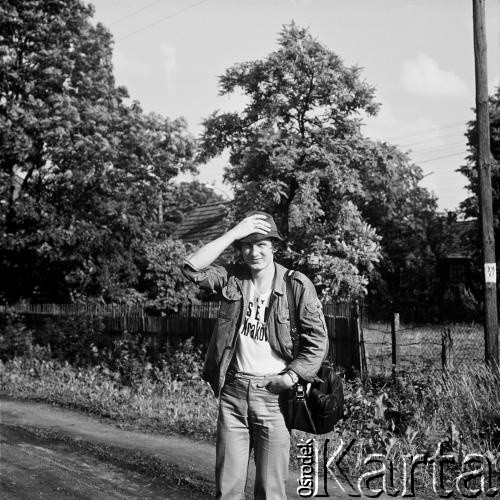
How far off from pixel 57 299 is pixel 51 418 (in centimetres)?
871

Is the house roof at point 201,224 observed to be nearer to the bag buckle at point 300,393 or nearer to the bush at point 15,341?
the bush at point 15,341

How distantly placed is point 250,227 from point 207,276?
42 cm

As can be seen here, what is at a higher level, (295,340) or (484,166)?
(484,166)

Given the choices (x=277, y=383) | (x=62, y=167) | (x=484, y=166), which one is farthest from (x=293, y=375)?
(x=62, y=167)

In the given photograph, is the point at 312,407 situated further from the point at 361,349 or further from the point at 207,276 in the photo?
the point at 361,349

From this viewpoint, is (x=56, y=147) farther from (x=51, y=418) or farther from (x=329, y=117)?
(x=51, y=418)

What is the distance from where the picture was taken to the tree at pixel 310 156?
16.5 meters

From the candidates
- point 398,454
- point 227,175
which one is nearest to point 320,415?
point 398,454

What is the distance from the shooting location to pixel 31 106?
17906 mm

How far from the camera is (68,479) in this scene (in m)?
6.51

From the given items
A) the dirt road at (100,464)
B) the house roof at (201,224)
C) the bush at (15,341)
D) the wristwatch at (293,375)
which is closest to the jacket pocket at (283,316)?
the wristwatch at (293,375)

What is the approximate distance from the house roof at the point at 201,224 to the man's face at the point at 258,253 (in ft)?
79.8

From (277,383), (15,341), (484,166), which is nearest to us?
(277,383)

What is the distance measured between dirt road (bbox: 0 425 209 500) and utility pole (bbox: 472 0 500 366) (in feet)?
14.1
